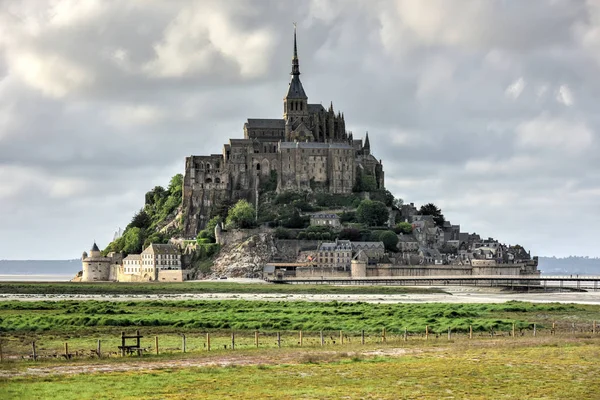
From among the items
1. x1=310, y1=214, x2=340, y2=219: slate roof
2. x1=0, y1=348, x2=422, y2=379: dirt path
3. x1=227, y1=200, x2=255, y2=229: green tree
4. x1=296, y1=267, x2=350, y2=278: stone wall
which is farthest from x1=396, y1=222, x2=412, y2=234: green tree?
x1=0, y1=348, x2=422, y2=379: dirt path

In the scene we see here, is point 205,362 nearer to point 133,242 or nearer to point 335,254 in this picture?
point 335,254

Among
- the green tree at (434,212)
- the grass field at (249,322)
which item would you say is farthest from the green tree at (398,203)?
the grass field at (249,322)

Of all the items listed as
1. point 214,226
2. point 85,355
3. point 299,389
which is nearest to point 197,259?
point 214,226

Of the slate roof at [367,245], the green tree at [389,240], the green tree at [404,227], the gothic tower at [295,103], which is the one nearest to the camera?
the slate roof at [367,245]

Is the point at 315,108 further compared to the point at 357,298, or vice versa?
the point at 315,108

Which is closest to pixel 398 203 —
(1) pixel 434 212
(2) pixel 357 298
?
(1) pixel 434 212

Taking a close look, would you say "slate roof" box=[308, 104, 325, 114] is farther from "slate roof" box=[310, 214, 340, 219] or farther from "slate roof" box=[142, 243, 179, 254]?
"slate roof" box=[142, 243, 179, 254]

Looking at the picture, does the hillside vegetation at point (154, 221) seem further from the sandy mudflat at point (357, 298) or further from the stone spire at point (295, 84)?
the sandy mudflat at point (357, 298)
